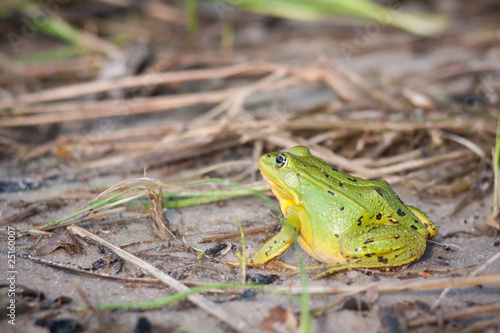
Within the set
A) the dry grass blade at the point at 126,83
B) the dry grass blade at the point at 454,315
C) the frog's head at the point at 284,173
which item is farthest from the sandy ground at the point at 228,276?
the dry grass blade at the point at 126,83

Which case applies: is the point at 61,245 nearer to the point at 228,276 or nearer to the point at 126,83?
the point at 228,276

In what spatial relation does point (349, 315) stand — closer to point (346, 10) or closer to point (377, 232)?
point (377, 232)

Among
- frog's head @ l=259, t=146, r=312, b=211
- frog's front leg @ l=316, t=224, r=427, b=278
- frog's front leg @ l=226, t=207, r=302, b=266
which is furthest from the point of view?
frog's head @ l=259, t=146, r=312, b=211

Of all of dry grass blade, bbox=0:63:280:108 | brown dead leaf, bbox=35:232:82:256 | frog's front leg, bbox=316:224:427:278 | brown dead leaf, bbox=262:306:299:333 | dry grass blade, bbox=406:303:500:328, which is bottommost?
dry grass blade, bbox=406:303:500:328

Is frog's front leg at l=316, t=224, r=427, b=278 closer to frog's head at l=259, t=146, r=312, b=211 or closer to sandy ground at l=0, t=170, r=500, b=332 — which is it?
sandy ground at l=0, t=170, r=500, b=332

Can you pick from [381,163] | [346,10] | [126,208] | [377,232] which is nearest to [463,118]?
[381,163]

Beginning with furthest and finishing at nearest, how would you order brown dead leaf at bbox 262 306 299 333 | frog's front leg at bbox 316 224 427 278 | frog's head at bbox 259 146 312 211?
frog's head at bbox 259 146 312 211 → frog's front leg at bbox 316 224 427 278 → brown dead leaf at bbox 262 306 299 333

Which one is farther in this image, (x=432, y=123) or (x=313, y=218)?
(x=432, y=123)

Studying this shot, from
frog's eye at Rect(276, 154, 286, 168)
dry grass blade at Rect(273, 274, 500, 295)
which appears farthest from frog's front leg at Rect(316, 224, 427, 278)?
frog's eye at Rect(276, 154, 286, 168)

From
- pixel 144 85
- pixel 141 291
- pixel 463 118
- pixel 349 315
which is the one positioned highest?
pixel 144 85
